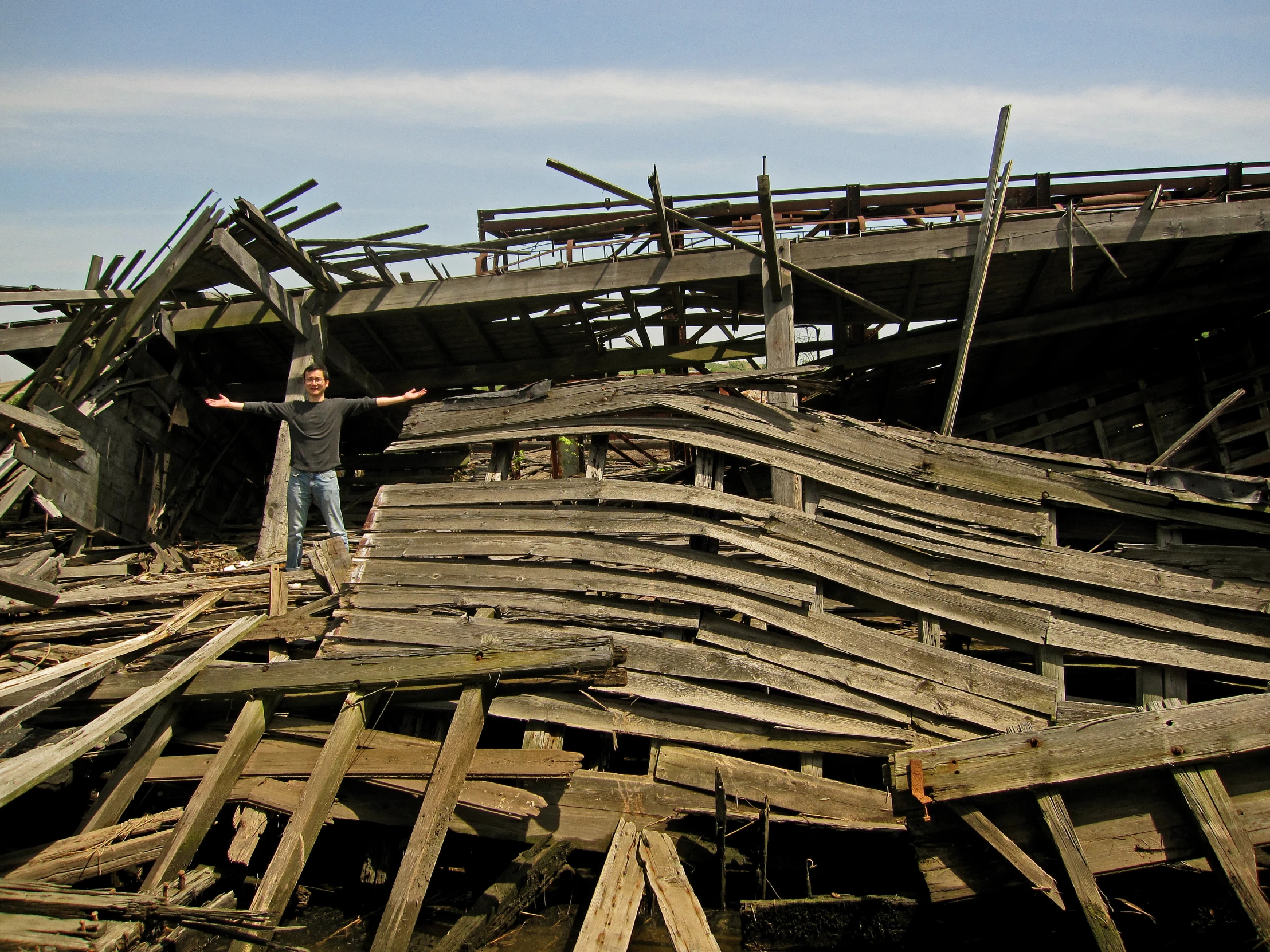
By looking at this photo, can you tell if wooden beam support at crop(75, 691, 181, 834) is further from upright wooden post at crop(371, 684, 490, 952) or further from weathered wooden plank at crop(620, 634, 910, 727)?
weathered wooden plank at crop(620, 634, 910, 727)

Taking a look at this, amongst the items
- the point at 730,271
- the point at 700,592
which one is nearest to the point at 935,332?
the point at 730,271

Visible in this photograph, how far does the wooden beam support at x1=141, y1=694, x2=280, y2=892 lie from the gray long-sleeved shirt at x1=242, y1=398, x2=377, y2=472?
2620 mm

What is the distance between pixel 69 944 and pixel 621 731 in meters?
3.67

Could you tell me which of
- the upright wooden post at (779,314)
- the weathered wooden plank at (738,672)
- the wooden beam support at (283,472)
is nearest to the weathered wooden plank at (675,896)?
the weathered wooden plank at (738,672)

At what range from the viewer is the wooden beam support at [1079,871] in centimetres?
570

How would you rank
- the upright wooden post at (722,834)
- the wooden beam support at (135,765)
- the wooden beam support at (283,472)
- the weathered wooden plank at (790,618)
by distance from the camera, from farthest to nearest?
the wooden beam support at (283,472), the weathered wooden plank at (790,618), the wooden beam support at (135,765), the upright wooden post at (722,834)

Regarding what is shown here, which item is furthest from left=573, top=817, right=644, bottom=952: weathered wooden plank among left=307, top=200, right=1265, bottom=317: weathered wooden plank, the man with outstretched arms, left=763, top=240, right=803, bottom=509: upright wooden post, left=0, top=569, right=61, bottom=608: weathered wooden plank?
left=307, top=200, right=1265, bottom=317: weathered wooden plank

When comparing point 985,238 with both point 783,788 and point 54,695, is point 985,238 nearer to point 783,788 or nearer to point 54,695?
point 783,788

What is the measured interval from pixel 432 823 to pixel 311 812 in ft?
2.92

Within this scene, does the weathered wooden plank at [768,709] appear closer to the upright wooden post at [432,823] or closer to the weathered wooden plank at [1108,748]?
the weathered wooden plank at [1108,748]

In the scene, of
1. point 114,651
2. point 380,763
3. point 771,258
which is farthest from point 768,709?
point 114,651

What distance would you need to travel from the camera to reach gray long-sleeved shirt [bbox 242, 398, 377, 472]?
8.91 meters

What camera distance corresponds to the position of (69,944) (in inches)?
203

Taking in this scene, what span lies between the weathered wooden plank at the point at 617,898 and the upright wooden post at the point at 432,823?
1045 mm
